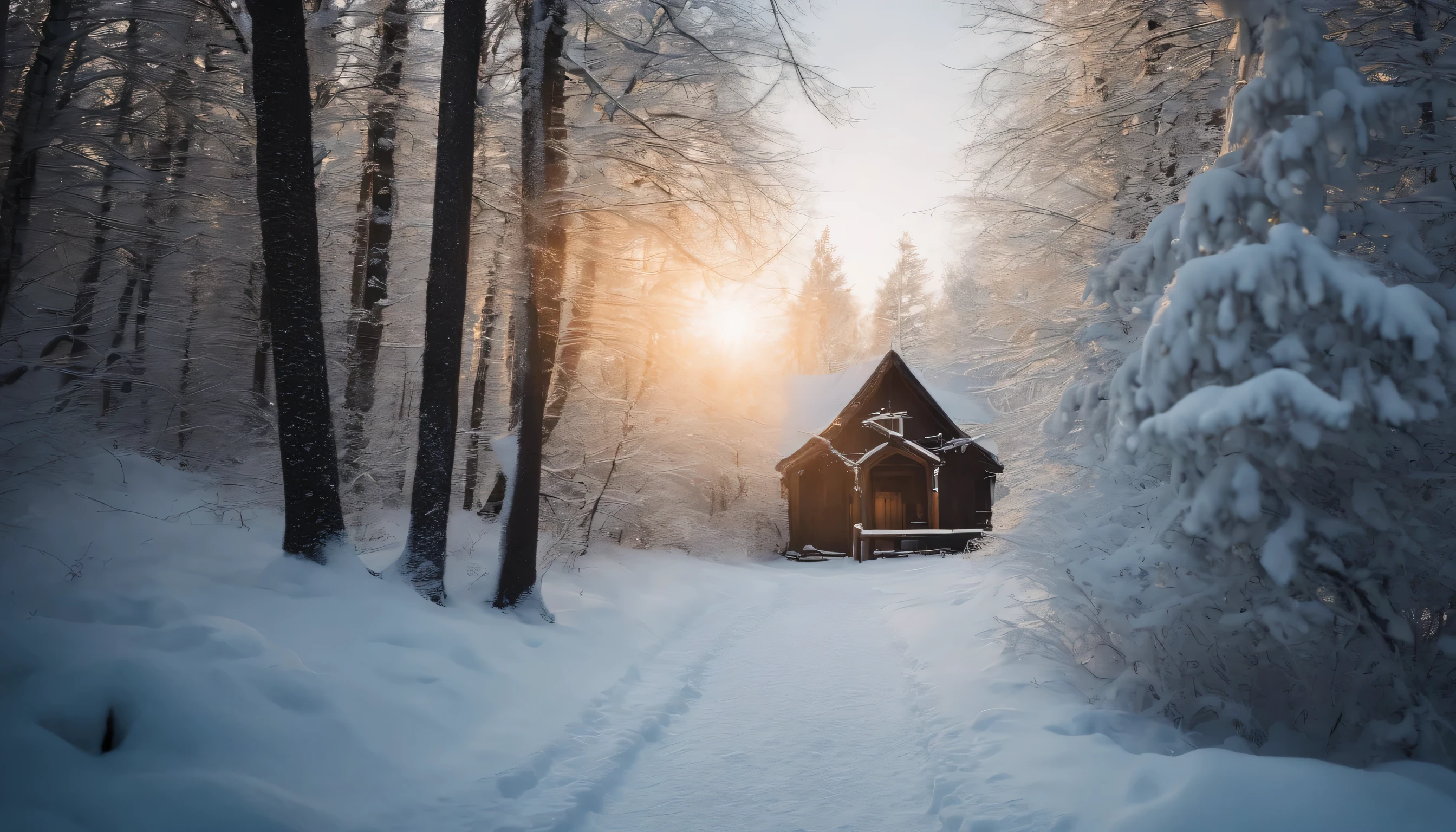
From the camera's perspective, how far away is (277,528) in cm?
723

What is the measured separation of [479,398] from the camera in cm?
Answer: 1370

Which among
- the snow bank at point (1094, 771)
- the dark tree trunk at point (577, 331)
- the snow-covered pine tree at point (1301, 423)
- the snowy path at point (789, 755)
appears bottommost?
the snowy path at point (789, 755)

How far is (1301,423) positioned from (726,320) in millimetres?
6340

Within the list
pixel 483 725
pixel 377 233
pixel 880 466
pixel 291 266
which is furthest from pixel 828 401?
pixel 483 725

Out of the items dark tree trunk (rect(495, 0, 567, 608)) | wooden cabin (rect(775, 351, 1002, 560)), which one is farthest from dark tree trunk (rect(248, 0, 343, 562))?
wooden cabin (rect(775, 351, 1002, 560))

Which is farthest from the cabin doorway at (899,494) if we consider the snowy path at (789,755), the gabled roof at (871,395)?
the snowy path at (789,755)

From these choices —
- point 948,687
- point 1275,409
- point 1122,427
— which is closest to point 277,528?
point 948,687

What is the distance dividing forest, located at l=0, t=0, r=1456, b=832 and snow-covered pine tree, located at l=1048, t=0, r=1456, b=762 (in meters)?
0.03

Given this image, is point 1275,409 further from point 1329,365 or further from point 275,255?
point 275,255

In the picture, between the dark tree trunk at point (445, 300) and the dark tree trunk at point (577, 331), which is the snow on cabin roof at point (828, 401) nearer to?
the dark tree trunk at point (577, 331)

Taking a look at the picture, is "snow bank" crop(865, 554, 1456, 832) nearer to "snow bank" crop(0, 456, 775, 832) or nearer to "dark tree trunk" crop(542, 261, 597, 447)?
"snow bank" crop(0, 456, 775, 832)

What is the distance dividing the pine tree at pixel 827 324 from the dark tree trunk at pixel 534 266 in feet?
112

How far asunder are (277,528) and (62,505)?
1.83 m

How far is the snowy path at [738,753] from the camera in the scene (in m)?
3.45
